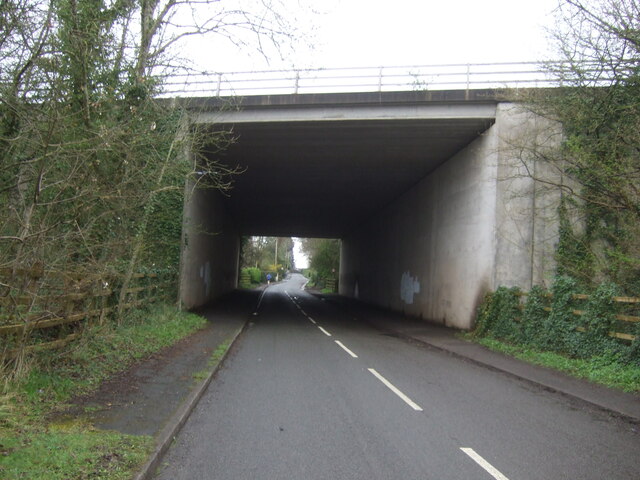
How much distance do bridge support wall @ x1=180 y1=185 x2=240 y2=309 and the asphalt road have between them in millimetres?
9156

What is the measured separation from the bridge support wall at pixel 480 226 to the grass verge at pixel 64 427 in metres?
10.8

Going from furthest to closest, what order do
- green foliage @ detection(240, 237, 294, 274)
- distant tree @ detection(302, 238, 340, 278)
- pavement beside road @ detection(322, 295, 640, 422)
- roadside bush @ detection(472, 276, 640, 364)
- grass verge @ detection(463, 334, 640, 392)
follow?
green foliage @ detection(240, 237, 294, 274), distant tree @ detection(302, 238, 340, 278), roadside bush @ detection(472, 276, 640, 364), grass verge @ detection(463, 334, 640, 392), pavement beside road @ detection(322, 295, 640, 422)

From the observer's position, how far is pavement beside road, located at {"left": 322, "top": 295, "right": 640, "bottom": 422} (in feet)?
25.5

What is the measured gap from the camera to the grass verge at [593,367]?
911cm

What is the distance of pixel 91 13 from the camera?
8484mm

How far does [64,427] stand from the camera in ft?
17.6

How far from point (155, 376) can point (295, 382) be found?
232 cm

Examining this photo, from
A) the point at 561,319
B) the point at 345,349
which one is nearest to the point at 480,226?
the point at 561,319

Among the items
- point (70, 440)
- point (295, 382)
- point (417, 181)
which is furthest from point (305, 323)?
point (70, 440)

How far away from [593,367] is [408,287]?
1476 centimetres

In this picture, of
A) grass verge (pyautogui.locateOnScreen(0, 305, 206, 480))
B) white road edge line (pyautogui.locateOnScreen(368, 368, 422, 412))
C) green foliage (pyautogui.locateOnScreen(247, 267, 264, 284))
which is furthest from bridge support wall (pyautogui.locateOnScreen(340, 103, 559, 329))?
green foliage (pyautogui.locateOnScreen(247, 267, 264, 284))

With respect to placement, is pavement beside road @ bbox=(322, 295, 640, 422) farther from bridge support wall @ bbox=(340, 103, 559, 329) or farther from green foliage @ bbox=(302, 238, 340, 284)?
green foliage @ bbox=(302, 238, 340, 284)

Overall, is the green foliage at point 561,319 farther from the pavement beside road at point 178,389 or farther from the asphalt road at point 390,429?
the asphalt road at point 390,429

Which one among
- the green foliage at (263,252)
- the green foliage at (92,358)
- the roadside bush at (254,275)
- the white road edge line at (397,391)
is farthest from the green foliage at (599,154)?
the roadside bush at (254,275)
